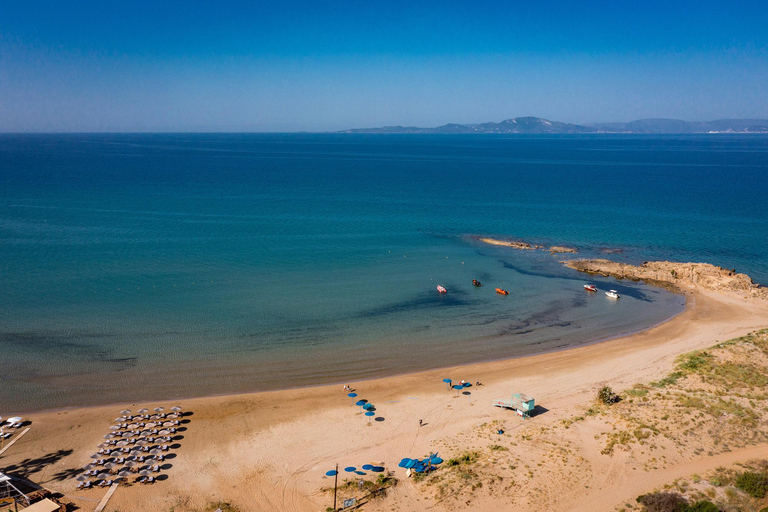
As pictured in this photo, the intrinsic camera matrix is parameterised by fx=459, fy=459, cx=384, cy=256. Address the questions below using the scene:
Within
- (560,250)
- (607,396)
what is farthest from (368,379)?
(560,250)

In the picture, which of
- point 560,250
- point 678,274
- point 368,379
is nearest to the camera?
point 368,379

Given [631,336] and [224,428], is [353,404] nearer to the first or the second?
[224,428]

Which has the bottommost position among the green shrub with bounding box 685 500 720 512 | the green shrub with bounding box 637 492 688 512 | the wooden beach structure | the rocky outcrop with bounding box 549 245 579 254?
the wooden beach structure

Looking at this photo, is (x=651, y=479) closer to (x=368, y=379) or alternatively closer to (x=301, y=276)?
(x=368, y=379)

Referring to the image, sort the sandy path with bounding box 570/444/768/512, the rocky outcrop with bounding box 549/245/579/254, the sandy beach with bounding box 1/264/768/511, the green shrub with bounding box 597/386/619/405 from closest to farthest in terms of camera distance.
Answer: the sandy path with bounding box 570/444/768/512
the sandy beach with bounding box 1/264/768/511
the green shrub with bounding box 597/386/619/405
the rocky outcrop with bounding box 549/245/579/254

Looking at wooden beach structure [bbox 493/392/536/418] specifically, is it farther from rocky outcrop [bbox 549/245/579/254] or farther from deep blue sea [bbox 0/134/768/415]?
rocky outcrop [bbox 549/245/579/254]

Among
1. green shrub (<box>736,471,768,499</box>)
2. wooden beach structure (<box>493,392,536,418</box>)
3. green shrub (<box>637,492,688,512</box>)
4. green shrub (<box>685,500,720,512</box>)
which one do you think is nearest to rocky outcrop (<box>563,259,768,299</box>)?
wooden beach structure (<box>493,392,536,418</box>)

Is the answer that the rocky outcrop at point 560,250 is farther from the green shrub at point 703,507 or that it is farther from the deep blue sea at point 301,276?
the green shrub at point 703,507
